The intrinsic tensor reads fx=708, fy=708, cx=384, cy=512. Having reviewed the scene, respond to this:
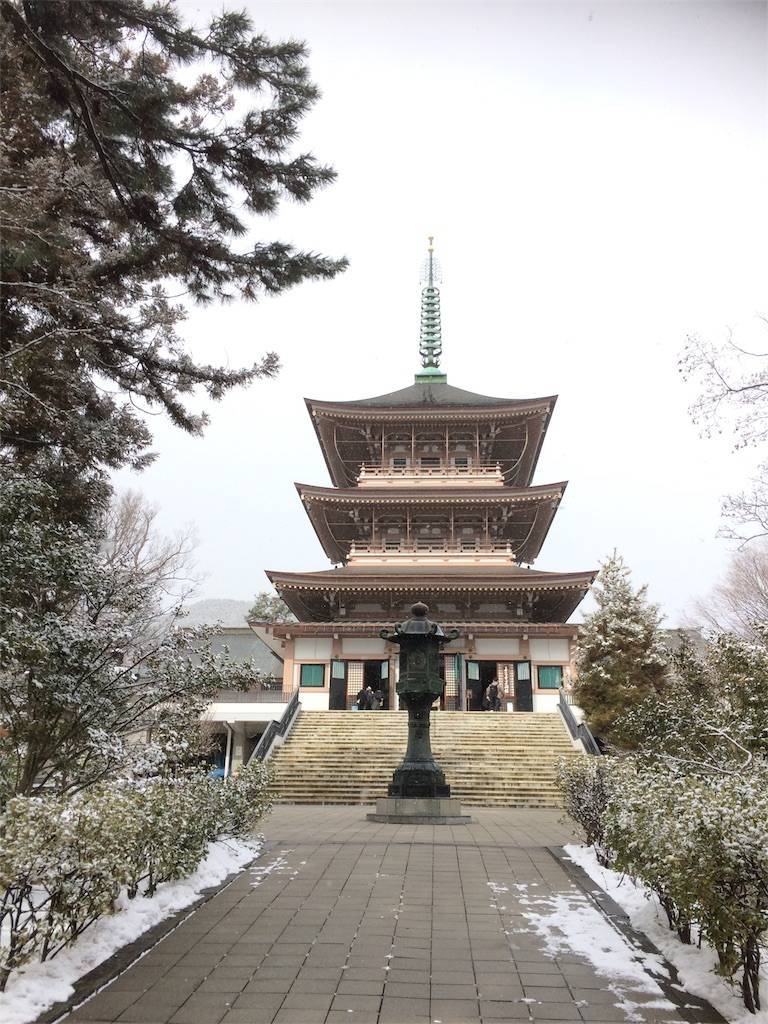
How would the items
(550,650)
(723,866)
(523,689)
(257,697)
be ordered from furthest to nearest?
(550,650)
(523,689)
(257,697)
(723,866)

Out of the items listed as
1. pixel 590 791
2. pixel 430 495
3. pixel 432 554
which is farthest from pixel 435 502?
pixel 590 791

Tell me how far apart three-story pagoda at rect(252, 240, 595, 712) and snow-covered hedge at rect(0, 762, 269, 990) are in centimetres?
1960

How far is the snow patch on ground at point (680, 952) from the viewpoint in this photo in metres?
3.62

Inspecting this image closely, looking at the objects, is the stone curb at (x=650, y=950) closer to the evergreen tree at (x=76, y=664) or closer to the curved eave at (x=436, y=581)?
the evergreen tree at (x=76, y=664)

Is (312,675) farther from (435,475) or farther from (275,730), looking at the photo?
(435,475)

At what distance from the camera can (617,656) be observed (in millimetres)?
19734

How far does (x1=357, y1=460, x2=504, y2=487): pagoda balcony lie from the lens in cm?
2894

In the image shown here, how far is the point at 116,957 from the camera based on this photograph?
14.0 feet

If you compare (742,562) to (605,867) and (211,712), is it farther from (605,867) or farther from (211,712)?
(605,867)

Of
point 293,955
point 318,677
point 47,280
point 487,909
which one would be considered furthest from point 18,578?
point 318,677

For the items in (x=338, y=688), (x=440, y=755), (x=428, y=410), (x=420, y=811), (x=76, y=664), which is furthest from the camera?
(x=428, y=410)

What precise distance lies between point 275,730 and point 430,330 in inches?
1057

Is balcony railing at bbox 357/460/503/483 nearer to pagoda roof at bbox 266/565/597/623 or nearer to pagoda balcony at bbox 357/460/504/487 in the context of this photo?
pagoda balcony at bbox 357/460/504/487

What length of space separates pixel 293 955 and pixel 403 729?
15.9 meters
